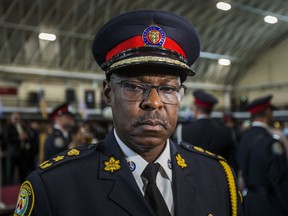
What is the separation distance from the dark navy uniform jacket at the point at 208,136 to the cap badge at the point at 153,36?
3031 mm

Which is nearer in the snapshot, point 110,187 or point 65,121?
point 110,187

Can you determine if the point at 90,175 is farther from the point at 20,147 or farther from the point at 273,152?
the point at 20,147

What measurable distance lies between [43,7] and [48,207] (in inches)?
618

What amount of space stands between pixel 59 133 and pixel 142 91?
4.04m

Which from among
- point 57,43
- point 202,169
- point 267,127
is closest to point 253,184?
point 267,127

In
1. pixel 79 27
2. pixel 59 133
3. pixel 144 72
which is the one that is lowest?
pixel 59 133

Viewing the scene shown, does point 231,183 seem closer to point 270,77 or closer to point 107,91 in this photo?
point 107,91

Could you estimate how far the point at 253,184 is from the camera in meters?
4.02

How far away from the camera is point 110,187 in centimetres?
148

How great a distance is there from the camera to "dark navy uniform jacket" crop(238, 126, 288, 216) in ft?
12.6

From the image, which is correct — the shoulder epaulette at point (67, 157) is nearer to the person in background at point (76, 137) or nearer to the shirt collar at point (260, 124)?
the shirt collar at point (260, 124)

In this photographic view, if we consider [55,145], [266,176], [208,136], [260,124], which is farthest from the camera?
[55,145]

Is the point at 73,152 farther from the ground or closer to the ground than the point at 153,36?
closer to the ground

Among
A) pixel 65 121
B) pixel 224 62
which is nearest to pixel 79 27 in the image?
pixel 224 62
